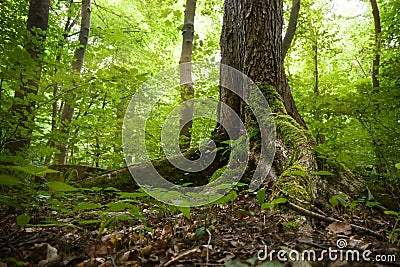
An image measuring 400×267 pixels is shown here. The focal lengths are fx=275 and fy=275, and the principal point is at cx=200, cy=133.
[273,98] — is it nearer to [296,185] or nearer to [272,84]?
[272,84]

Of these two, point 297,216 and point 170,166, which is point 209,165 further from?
point 297,216

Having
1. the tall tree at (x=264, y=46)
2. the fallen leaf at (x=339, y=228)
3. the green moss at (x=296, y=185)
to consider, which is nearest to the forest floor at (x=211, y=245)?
the fallen leaf at (x=339, y=228)

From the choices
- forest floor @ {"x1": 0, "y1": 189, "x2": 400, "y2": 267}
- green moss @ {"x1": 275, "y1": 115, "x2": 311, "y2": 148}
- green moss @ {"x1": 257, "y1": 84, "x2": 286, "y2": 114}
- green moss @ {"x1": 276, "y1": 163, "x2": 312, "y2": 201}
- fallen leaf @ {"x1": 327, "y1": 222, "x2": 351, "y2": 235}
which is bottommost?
forest floor @ {"x1": 0, "y1": 189, "x2": 400, "y2": 267}

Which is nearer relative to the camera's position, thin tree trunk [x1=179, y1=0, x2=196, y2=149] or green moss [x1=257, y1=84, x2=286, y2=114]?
green moss [x1=257, y1=84, x2=286, y2=114]

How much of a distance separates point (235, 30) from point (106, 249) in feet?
13.8

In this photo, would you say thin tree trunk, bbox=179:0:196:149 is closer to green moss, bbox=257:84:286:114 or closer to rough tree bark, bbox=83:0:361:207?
rough tree bark, bbox=83:0:361:207

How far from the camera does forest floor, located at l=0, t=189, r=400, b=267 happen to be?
1.16 metres

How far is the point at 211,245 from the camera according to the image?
4.48ft

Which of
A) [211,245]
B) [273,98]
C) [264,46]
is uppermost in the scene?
[264,46]

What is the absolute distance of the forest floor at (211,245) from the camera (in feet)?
3.81

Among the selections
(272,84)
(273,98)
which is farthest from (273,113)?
(272,84)

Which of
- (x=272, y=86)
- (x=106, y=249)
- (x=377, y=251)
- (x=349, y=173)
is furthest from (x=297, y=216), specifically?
(x=272, y=86)

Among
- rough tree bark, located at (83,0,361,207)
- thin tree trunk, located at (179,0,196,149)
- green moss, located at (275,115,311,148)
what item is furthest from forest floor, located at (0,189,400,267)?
thin tree trunk, located at (179,0,196,149)

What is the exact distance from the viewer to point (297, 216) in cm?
180
